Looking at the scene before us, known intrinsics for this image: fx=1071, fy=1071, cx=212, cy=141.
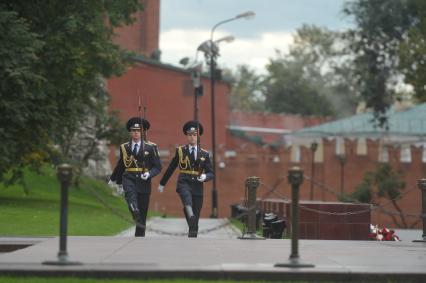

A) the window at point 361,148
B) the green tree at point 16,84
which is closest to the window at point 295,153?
the window at point 361,148

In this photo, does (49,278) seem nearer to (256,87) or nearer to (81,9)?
(81,9)

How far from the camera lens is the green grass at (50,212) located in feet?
72.5

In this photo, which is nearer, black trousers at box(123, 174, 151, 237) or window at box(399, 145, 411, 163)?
black trousers at box(123, 174, 151, 237)

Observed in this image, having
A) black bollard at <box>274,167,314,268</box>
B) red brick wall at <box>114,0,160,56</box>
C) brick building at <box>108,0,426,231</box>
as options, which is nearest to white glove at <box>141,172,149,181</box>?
black bollard at <box>274,167,314,268</box>

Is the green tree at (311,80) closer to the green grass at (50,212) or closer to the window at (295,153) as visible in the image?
the window at (295,153)

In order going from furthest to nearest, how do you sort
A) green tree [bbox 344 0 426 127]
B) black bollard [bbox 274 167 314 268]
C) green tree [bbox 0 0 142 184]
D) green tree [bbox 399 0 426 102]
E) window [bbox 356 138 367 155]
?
window [bbox 356 138 367 155], green tree [bbox 344 0 426 127], green tree [bbox 399 0 426 102], green tree [bbox 0 0 142 184], black bollard [bbox 274 167 314 268]

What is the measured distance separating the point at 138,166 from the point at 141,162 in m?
0.08

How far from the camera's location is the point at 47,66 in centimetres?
3469

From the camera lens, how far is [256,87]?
128 metres

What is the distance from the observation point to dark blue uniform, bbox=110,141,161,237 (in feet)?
57.9

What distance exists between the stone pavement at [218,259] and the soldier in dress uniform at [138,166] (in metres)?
1.53

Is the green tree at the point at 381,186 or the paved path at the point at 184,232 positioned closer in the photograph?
the paved path at the point at 184,232

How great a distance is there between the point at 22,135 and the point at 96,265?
848 inches

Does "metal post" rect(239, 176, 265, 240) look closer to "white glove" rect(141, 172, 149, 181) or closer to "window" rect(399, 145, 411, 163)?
"white glove" rect(141, 172, 149, 181)
